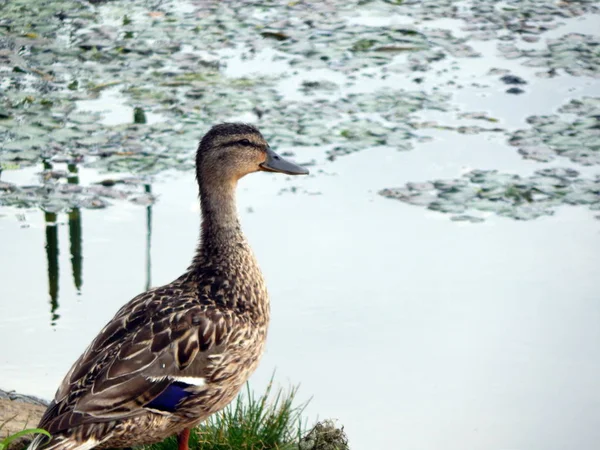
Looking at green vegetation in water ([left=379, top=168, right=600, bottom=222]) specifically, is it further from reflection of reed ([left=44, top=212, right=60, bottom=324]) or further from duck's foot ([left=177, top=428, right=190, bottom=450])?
duck's foot ([left=177, top=428, right=190, bottom=450])

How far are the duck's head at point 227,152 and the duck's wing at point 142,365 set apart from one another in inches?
29.3

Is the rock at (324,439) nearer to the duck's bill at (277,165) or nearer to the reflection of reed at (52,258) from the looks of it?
the duck's bill at (277,165)

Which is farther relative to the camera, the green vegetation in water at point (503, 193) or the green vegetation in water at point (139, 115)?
the green vegetation in water at point (139, 115)

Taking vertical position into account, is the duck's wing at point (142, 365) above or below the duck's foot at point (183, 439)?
above

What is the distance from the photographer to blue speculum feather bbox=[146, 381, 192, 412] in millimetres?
4863

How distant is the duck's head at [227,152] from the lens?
5621 millimetres

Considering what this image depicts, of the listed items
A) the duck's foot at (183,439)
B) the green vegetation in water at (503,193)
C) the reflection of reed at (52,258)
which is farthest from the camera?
the green vegetation in water at (503,193)

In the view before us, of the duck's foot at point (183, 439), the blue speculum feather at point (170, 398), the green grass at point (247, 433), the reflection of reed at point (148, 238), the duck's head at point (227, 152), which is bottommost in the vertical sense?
the reflection of reed at point (148, 238)

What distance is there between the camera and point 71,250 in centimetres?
763

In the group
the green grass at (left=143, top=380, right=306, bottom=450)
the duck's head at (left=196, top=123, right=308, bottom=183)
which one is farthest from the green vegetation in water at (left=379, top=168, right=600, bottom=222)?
the green grass at (left=143, top=380, right=306, bottom=450)

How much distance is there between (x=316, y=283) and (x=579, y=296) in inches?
58.7

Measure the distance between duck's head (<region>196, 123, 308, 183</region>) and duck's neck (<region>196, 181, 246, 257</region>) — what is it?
0.05 metres

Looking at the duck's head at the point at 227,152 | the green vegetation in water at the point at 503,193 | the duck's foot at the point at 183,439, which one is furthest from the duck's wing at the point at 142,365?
the green vegetation in water at the point at 503,193

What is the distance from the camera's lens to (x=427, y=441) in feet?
20.0
